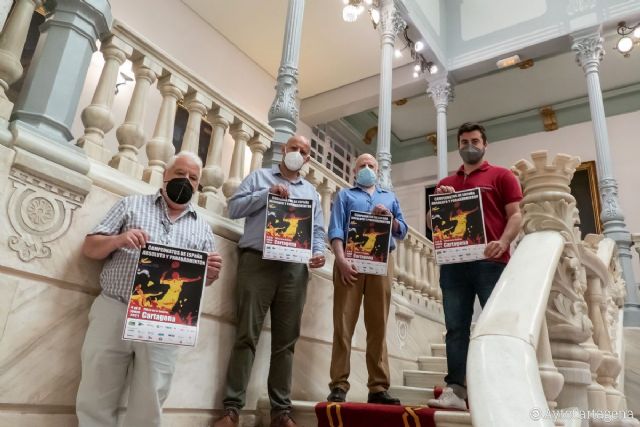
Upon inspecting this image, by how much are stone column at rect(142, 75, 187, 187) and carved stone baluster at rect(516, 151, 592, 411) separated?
1755mm

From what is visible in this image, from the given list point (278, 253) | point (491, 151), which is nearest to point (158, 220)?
point (278, 253)

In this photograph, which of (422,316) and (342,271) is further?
(422,316)

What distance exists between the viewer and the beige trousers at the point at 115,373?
1.75 metres

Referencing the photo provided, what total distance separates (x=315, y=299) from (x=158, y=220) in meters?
1.55

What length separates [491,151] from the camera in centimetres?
953

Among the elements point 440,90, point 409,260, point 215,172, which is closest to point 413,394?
point 215,172

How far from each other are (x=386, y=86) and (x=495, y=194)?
3.53 metres

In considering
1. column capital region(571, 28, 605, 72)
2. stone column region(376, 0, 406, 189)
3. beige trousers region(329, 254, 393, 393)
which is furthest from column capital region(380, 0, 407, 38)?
beige trousers region(329, 254, 393, 393)

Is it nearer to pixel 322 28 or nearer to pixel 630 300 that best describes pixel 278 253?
pixel 630 300

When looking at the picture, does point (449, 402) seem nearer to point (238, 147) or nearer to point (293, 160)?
point (293, 160)

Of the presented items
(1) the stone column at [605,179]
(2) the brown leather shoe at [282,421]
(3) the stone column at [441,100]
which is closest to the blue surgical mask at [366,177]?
(2) the brown leather shoe at [282,421]

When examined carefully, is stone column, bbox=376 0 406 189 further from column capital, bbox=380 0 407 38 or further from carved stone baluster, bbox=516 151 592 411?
carved stone baluster, bbox=516 151 592 411

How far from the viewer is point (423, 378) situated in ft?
12.7

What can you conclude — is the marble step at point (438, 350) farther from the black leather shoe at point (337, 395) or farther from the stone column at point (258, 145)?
the stone column at point (258, 145)
